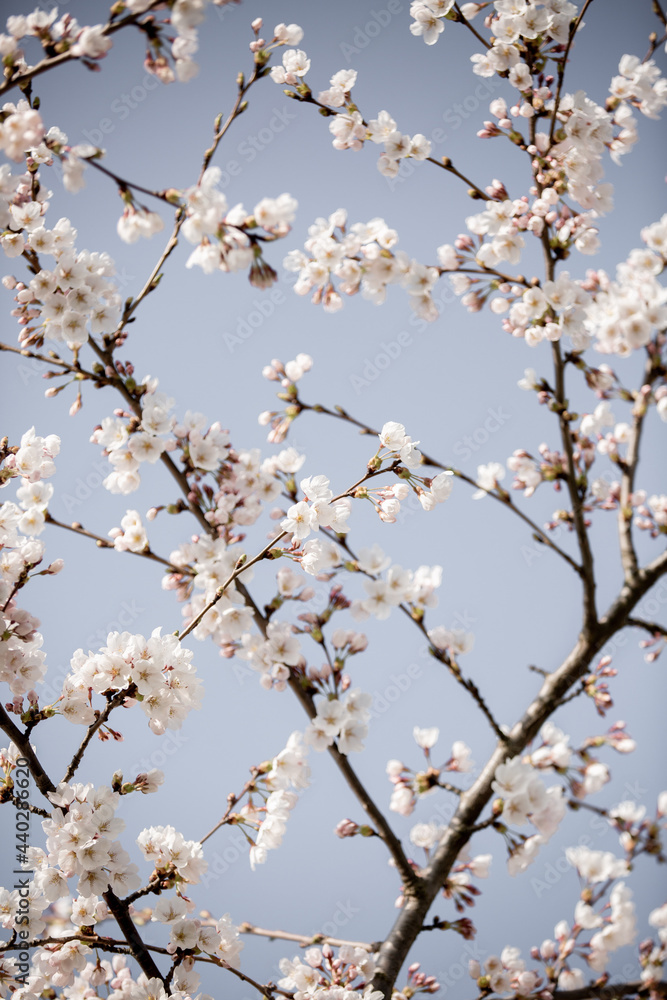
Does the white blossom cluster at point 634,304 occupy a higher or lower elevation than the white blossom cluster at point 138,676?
higher

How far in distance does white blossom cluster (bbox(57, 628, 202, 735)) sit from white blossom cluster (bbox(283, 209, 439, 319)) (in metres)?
1.28

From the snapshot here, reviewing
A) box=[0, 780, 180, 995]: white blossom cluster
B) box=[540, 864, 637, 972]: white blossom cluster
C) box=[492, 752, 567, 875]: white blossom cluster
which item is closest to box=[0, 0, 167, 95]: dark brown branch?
box=[0, 780, 180, 995]: white blossom cluster

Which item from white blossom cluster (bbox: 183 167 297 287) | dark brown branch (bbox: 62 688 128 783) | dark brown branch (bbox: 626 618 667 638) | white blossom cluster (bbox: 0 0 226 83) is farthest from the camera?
dark brown branch (bbox: 626 618 667 638)

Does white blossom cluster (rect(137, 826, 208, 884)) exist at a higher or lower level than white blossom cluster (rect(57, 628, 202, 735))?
lower

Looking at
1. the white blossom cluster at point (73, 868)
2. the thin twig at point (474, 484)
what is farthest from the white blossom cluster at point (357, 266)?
the white blossom cluster at point (73, 868)

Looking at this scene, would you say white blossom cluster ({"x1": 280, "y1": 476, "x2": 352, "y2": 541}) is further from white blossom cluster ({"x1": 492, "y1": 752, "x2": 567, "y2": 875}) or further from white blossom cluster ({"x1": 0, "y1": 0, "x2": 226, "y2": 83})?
white blossom cluster ({"x1": 0, "y1": 0, "x2": 226, "y2": 83})

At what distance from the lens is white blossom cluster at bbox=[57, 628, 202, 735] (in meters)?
1.52

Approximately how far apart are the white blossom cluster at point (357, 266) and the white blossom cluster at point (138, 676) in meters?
1.28

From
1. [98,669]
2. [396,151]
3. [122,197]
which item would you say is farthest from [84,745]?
[396,151]

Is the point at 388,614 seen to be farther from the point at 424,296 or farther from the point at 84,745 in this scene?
the point at 424,296

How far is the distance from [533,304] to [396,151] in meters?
0.71

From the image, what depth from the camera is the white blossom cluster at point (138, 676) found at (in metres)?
1.52

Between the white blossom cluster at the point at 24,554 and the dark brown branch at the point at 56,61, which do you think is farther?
the white blossom cluster at the point at 24,554

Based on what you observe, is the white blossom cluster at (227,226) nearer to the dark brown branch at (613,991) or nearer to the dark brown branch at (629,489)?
the dark brown branch at (629,489)
